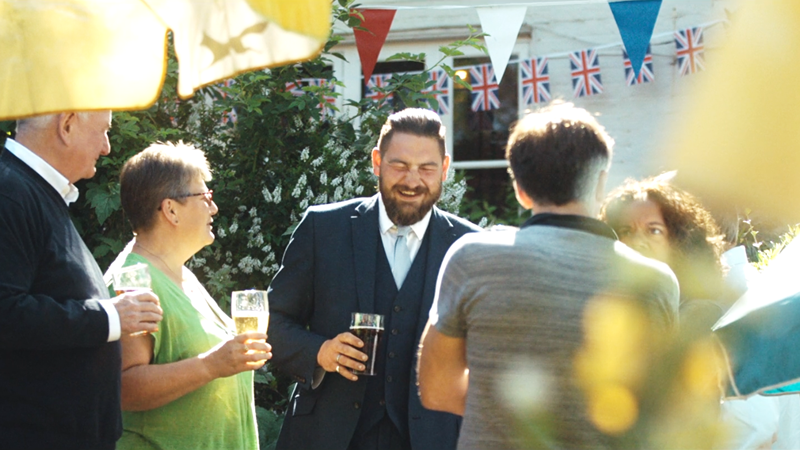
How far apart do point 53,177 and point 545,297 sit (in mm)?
1515

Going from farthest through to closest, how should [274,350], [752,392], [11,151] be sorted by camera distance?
[274,350] → [11,151] → [752,392]

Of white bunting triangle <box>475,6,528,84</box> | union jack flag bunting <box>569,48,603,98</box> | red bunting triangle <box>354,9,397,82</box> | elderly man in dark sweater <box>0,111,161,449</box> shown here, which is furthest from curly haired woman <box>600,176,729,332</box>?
union jack flag bunting <box>569,48,603,98</box>

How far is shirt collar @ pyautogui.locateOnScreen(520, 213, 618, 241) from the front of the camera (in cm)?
228

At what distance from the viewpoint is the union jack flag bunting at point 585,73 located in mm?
7262

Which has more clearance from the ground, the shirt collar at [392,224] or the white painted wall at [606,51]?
the white painted wall at [606,51]

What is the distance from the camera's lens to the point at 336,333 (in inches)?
138

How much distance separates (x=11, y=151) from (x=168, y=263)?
0.82 m

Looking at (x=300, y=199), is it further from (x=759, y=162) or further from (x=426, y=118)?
(x=759, y=162)

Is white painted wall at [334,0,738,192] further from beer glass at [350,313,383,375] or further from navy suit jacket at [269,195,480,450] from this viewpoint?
beer glass at [350,313,383,375]

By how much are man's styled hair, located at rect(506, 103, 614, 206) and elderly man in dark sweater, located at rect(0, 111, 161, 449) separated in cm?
121

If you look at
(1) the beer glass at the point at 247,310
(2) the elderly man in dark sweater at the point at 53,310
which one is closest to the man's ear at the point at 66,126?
(2) the elderly man in dark sweater at the point at 53,310

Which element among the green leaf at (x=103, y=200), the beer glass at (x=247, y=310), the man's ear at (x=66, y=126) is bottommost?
the beer glass at (x=247, y=310)

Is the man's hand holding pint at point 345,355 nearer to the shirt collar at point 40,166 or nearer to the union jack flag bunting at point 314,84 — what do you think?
the shirt collar at point 40,166

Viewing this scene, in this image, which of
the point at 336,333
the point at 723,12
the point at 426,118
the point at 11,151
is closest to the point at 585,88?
the point at 723,12
